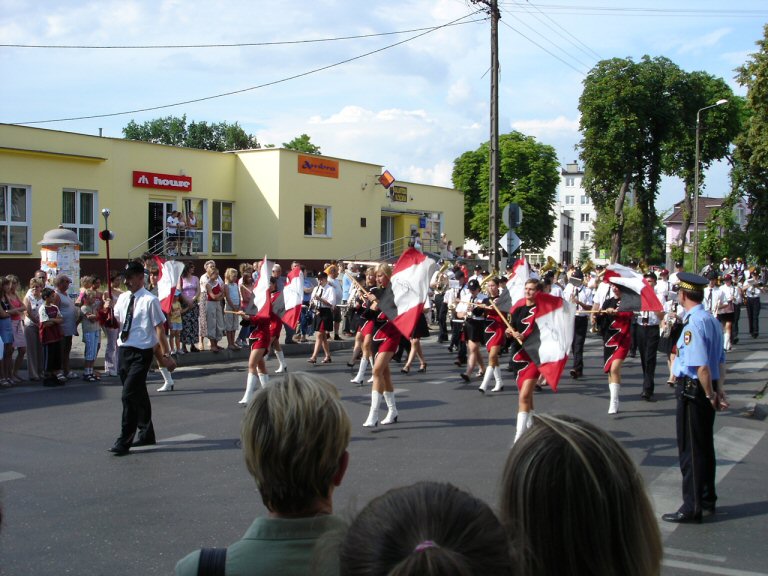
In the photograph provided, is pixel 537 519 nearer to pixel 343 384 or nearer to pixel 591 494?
pixel 591 494

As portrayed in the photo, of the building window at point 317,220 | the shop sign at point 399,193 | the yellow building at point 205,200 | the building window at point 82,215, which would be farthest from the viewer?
the shop sign at point 399,193

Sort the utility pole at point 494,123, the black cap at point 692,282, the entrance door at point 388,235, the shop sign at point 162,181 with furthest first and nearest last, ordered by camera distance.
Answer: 1. the entrance door at point 388,235
2. the shop sign at point 162,181
3. the utility pole at point 494,123
4. the black cap at point 692,282

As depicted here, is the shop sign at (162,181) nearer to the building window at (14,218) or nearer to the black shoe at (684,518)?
the building window at (14,218)

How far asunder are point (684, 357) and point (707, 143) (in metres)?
48.5

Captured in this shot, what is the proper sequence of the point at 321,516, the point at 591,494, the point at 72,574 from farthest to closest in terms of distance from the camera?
the point at 72,574 < the point at 321,516 < the point at 591,494

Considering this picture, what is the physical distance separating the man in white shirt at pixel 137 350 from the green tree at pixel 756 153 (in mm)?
30267

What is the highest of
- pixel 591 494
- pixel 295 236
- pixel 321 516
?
pixel 295 236

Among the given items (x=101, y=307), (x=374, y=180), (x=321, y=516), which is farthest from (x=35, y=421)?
(x=374, y=180)

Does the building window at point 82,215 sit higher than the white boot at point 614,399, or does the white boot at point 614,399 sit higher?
the building window at point 82,215

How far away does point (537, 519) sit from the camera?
177 centimetres

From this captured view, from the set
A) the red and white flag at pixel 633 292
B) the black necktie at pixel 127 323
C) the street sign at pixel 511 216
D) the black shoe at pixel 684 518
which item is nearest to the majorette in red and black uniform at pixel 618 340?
the red and white flag at pixel 633 292

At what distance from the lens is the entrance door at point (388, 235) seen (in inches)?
1523

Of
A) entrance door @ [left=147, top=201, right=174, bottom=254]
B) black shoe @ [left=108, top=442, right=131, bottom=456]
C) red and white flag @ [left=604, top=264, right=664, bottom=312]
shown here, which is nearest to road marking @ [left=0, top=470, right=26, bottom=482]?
black shoe @ [left=108, top=442, right=131, bottom=456]

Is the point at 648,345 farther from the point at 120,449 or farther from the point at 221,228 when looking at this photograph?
the point at 221,228
